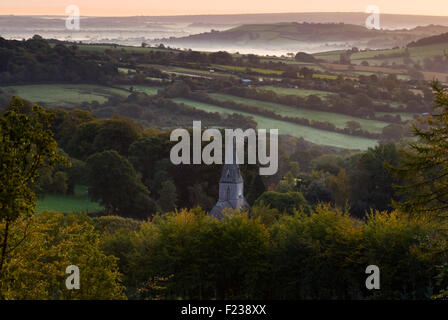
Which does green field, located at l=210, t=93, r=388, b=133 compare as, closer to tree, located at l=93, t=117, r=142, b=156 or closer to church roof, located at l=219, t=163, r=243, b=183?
tree, located at l=93, t=117, r=142, b=156

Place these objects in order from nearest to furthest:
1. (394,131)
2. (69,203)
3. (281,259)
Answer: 1. (281,259)
2. (69,203)
3. (394,131)

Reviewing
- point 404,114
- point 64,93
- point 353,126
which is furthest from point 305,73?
point 64,93

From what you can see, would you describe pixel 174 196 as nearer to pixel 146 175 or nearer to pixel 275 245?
pixel 146 175

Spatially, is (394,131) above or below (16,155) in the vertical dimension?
below

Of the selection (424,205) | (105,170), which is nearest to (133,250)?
(424,205)

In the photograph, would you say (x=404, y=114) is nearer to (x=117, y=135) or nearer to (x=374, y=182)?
(x=374, y=182)

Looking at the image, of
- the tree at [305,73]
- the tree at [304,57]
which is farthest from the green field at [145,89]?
the tree at [304,57]

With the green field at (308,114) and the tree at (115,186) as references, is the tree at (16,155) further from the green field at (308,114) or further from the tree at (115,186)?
the green field at (308,114)
